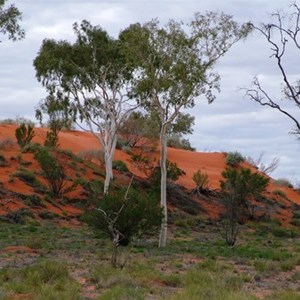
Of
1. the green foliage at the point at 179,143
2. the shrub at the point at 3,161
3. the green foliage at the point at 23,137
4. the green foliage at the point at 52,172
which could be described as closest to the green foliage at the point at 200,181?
the green foliage at the point at 23,137

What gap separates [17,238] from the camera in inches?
1075

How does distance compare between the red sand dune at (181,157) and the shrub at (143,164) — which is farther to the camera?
the red sand dune at (181,157)

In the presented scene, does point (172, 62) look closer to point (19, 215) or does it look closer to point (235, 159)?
point (19, 215)

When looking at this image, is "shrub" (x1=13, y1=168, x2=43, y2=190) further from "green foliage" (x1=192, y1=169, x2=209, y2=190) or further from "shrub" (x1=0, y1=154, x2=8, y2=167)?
"green foliage" (x1=192, y1=169, x2=209, y2=190)

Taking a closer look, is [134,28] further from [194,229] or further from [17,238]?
[194,229]

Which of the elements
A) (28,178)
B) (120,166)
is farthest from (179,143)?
(28,178)

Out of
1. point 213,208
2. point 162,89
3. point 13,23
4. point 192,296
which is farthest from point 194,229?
point 192,296

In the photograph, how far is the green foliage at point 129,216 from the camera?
26.1m

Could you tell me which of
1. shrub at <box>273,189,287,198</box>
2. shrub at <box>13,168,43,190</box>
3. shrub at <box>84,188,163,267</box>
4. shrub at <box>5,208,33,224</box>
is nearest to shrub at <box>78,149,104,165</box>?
shrub at <box>13,168,43,190</box>

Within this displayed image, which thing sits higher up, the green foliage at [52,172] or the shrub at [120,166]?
the shrub at [120,166]

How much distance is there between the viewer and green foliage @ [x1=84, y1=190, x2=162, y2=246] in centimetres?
2614

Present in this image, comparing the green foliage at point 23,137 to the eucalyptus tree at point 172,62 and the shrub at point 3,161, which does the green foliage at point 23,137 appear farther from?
the eucalyptus tree at point 172,62

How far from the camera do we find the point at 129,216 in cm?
2606

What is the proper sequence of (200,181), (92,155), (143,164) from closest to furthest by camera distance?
(200,181), (143,164), (92,155)
